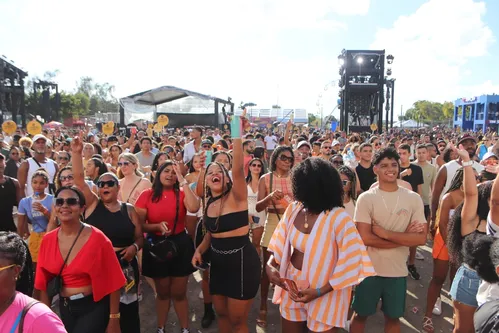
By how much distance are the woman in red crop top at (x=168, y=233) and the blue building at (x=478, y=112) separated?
45.0 m

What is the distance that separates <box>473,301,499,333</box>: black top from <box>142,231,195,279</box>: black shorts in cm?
236

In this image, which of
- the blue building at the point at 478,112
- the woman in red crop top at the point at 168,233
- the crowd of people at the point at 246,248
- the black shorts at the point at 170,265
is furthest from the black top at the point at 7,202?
the blue building at the point at 478,112

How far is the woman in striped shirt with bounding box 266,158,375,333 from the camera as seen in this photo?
7.29ft

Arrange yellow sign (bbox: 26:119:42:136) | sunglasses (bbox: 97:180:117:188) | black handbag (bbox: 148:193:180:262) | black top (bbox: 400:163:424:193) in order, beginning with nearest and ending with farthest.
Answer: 1. sunglasses (bbox: 97:180:117:188)
2. black handbag (bbox: 148:193:180:262)
3. black top (bbox: 400:163:424:193)
4. yellow sign (bbox: 26:119:42:136)

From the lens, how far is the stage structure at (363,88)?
2177cm

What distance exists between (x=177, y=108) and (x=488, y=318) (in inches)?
977

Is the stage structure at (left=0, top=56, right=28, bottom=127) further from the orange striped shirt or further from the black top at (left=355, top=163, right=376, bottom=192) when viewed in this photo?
the orange striped shirt

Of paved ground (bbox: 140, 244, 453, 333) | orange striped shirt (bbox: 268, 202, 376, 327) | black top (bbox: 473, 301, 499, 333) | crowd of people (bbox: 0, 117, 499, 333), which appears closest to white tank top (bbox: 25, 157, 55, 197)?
crowd of people (bbox: 0, 117, 499, 333)

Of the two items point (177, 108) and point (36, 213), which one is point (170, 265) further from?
point (177, 108)

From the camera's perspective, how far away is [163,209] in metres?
3.51

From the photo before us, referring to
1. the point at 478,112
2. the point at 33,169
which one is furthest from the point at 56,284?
the point at 478,112

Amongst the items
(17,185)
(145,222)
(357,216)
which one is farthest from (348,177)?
(17,185)

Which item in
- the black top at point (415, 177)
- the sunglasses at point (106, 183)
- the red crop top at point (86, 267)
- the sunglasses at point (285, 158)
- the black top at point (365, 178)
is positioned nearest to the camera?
the red crop top at point (86, 267)

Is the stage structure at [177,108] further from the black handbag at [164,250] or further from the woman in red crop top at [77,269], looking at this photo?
the woman in red crop top at [77,269]
